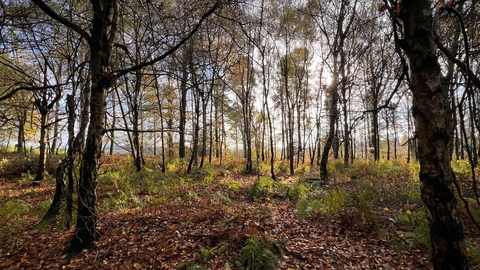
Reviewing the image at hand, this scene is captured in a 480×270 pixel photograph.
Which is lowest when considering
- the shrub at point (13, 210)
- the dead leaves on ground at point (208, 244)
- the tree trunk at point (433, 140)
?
the dead leaves on ground at point (208, 244)

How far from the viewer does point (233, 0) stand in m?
3.05

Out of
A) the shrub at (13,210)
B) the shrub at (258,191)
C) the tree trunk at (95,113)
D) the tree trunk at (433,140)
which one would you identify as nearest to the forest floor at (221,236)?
the shrub at (13,210)

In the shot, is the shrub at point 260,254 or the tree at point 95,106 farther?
the tree at point 95,106

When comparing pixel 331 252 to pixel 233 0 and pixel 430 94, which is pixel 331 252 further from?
pixel 233 0

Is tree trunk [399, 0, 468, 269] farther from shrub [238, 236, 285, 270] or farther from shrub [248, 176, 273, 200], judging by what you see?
shrub [248, 176, 273, 200]

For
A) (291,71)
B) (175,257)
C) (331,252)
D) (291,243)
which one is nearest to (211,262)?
(175,257)

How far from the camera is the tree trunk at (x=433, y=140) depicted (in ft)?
5.64

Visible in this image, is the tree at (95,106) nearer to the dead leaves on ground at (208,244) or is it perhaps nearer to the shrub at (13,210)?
the dead leaves on ground at (208,244)

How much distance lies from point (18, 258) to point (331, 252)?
5130mm

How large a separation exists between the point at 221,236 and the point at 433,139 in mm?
3336

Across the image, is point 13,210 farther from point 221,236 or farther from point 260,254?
point 260,254

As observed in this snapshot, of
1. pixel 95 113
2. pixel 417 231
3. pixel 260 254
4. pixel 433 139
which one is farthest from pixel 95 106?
pixel 417 231

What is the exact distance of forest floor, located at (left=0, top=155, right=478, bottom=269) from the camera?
3299mm

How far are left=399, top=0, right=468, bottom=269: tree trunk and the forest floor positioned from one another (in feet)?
5.87
